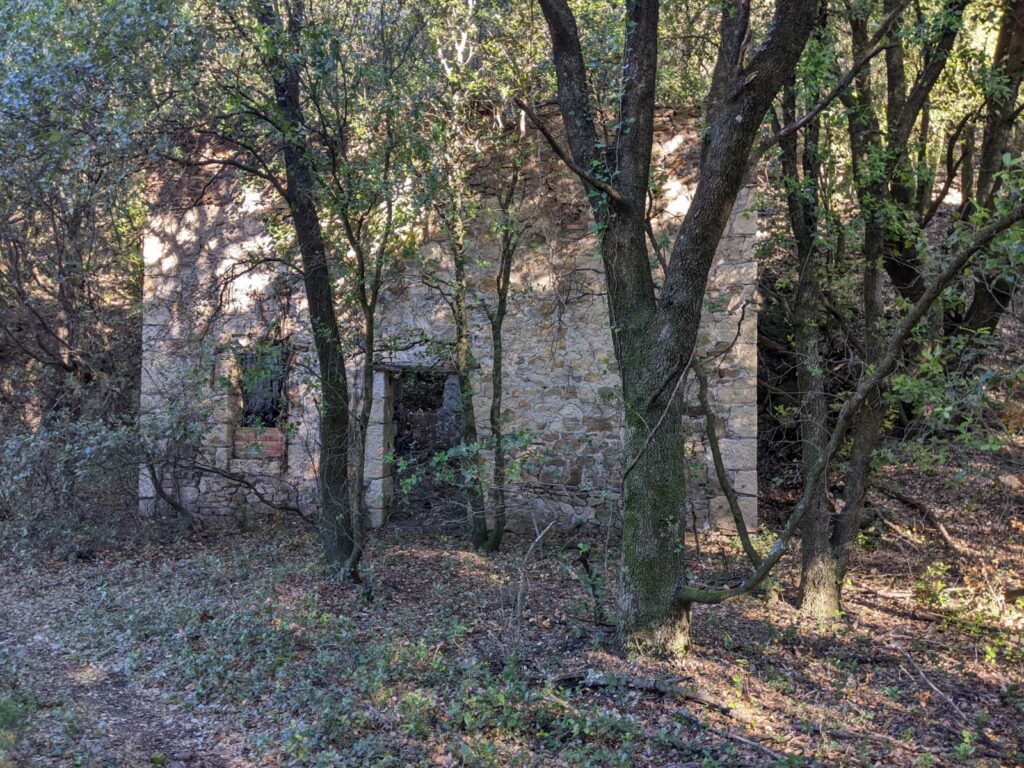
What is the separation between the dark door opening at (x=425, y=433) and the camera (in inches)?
368

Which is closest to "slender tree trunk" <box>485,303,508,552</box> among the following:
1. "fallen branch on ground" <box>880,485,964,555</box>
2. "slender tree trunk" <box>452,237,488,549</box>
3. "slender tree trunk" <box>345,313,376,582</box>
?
"slender tree trunk" <box>452,237,488,549</box>

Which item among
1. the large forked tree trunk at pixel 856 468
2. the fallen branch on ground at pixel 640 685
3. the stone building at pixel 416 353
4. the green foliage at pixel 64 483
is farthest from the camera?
the stone building at pixel 416 353

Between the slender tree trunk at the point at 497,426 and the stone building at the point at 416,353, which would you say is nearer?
the slender tree trunk at the point at 497,426

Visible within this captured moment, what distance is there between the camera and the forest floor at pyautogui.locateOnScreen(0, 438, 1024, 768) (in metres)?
3.79

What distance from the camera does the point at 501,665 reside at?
477 centimetres

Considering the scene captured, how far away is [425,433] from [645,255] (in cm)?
704

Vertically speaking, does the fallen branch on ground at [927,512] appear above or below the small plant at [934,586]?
above

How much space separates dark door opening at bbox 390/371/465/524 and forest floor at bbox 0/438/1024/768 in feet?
5.77

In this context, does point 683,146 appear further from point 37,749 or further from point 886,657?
point 37,749

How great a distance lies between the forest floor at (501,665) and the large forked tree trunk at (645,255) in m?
0.51

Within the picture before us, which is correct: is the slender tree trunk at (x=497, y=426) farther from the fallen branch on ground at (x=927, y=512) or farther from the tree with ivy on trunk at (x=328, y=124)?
the fallen branch on ground at (x=927, y=512)

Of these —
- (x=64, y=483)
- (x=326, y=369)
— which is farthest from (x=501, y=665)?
(x=64, y=483)

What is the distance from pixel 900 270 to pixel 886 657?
330cm

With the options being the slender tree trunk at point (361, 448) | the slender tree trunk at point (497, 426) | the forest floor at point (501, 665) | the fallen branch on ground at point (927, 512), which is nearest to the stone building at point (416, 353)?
the slender tree trunk at point (497, 426)
